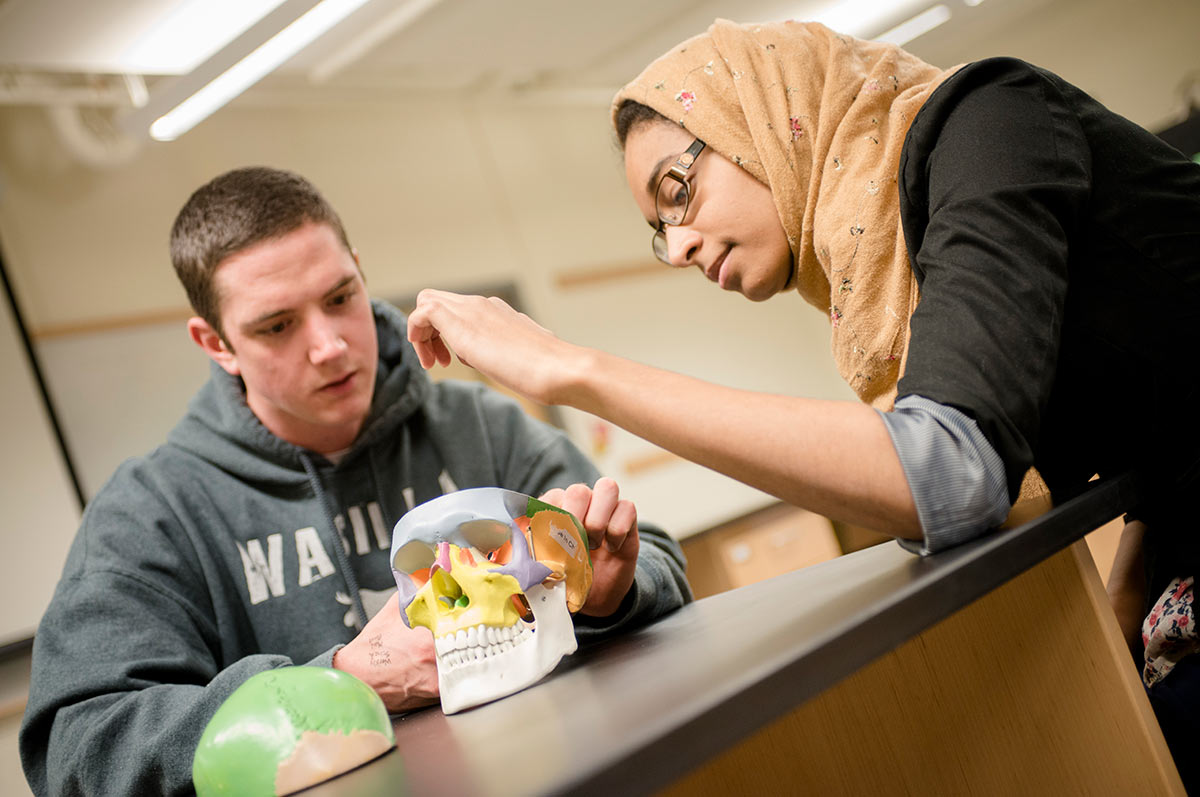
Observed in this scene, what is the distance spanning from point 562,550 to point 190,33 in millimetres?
2518

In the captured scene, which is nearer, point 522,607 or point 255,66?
point 522,607

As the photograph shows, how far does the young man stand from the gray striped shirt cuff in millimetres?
398

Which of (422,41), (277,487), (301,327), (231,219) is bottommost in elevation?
(277,487)

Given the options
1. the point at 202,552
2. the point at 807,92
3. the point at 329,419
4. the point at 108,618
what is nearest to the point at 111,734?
the point at 108,618

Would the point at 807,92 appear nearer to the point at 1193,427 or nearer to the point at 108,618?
the point at 1193,427

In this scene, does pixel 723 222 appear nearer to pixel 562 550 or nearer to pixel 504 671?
pixel 562 550

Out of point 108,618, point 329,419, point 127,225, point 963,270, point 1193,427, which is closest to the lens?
point 963,270

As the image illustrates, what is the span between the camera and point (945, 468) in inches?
32.2

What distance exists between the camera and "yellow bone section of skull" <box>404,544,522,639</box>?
0.96m

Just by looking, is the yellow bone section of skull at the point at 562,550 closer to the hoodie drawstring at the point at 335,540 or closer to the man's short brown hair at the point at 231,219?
the hoodie drawstring at the point at 335,540

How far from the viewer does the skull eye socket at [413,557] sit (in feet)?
3.42

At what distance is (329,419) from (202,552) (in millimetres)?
295

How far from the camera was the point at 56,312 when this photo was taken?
335 cm

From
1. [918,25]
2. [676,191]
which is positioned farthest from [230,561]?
[918,25]
